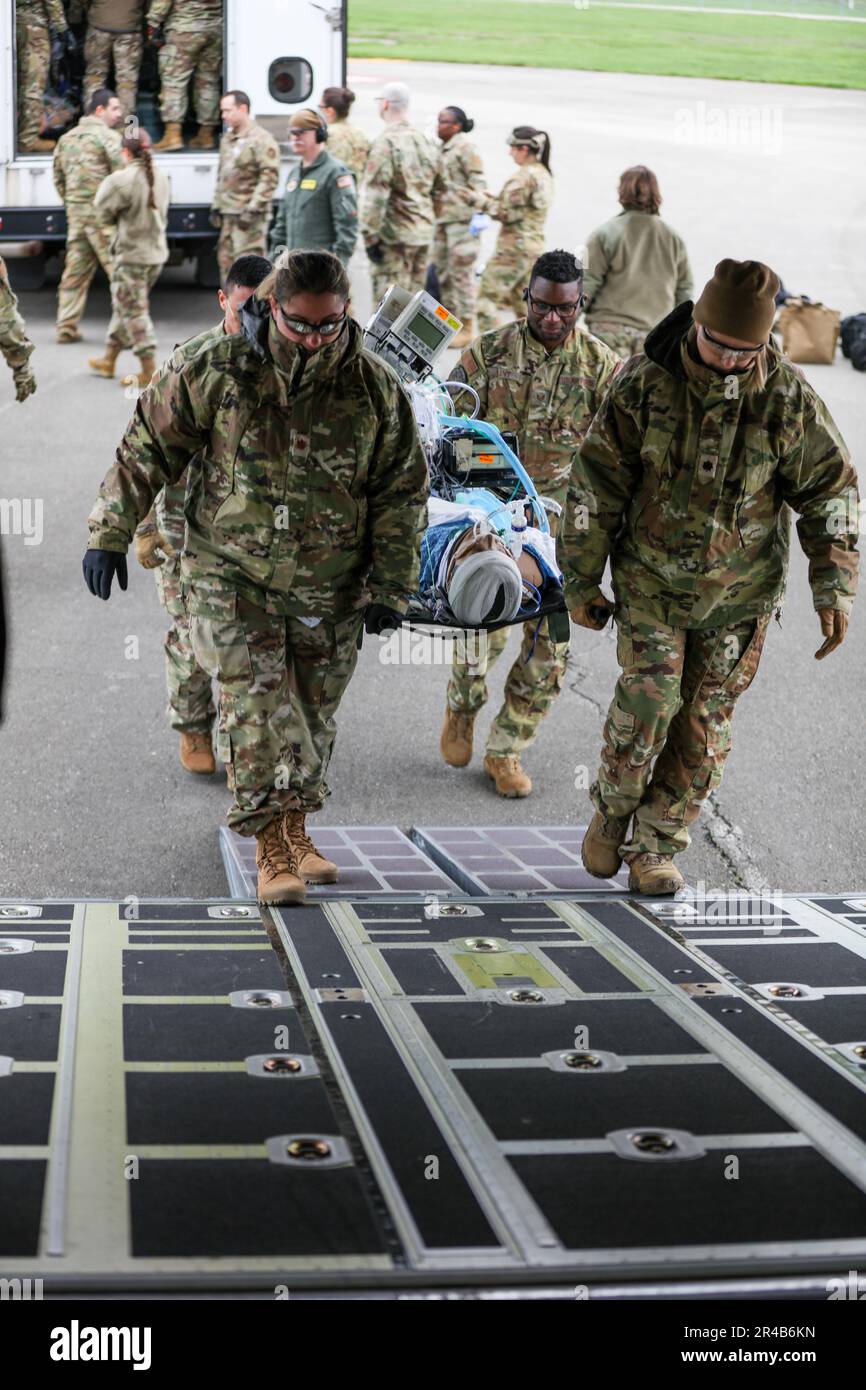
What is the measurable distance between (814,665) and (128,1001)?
5277 millimetres

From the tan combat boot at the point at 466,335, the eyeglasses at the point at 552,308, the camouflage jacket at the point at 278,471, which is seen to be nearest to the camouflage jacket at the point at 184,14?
the tan combat boot at the point at 466,335

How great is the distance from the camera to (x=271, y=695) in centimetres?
518

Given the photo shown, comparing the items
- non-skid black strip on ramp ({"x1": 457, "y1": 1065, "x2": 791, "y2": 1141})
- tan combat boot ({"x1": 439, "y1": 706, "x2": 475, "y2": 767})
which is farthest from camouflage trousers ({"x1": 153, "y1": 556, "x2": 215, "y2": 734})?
non-skid black strip on ramp ({"x1": 457, "y1": 1065, "x2": 791, "y2": 1141})

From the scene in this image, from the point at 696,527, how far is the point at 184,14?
37.7ft

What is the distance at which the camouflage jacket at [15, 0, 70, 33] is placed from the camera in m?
14.5

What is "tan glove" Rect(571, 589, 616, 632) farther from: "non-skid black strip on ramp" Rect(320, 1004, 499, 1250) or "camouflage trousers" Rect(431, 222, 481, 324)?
"camouflage trousers" Rect(431, 222, 481, 324)

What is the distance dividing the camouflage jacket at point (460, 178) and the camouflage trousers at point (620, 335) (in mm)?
5223

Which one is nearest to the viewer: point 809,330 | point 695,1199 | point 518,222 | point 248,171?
point 695,1199

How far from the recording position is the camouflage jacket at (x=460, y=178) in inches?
594

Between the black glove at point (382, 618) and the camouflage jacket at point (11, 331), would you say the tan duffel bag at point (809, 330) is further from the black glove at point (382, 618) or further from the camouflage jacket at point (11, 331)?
the black glove at point (382, 618)

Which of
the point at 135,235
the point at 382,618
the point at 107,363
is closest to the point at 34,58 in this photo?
the point at 135,235

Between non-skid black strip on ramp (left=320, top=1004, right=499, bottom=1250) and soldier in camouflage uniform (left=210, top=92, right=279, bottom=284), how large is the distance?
1135 cm

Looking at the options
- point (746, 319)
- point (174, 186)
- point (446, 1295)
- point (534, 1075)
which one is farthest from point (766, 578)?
point (174, 186)

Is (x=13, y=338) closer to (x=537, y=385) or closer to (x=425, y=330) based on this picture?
(x=537, y=385)
